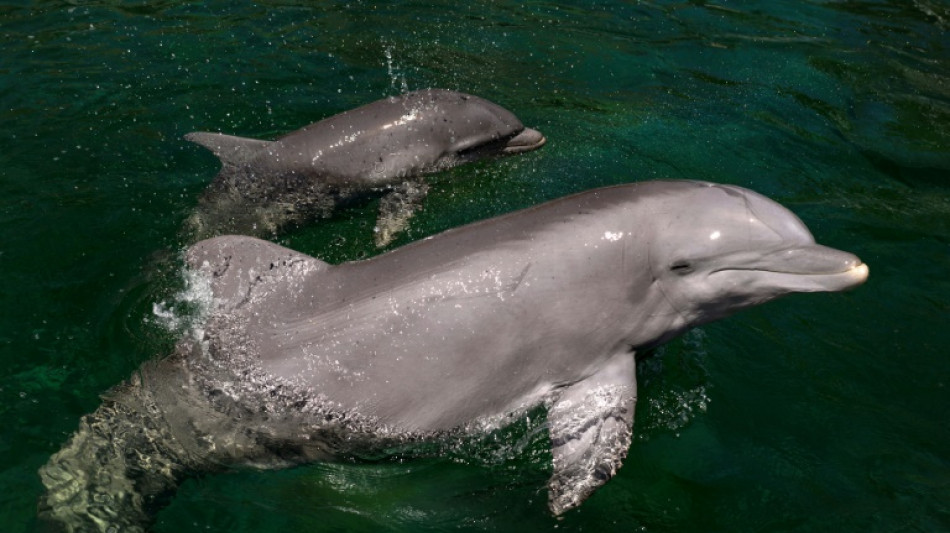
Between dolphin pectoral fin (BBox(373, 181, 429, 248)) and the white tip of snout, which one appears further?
dolphin pectoral fin (BBox(373, 181, 429, 248))

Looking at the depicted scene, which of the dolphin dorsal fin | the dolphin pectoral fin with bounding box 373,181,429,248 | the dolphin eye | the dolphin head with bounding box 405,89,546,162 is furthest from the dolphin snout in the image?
the dolphin dorsal fin

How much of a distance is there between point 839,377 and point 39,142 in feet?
24.8

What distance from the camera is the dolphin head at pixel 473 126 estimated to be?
914 cm

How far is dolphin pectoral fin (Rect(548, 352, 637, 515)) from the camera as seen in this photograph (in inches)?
214

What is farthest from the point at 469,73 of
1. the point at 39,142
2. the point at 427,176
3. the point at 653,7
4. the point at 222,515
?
the point at 222,515

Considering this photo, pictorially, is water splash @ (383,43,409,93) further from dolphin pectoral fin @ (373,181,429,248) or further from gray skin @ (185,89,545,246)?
dolphin pectoral fin @ (373,181,429,248)

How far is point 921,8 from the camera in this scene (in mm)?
15141

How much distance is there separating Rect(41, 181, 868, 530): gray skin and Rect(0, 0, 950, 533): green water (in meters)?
0.33

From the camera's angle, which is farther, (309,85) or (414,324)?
(309,85)

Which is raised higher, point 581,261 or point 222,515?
point 581,261

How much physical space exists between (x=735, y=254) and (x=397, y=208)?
3894 mm

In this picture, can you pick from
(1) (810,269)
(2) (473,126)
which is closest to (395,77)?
(2) (473,126)

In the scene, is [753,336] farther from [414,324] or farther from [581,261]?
[414,324]

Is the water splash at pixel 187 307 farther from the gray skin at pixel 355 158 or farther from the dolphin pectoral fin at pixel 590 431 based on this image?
the dolphin pectoral fin at pixel 590 431
